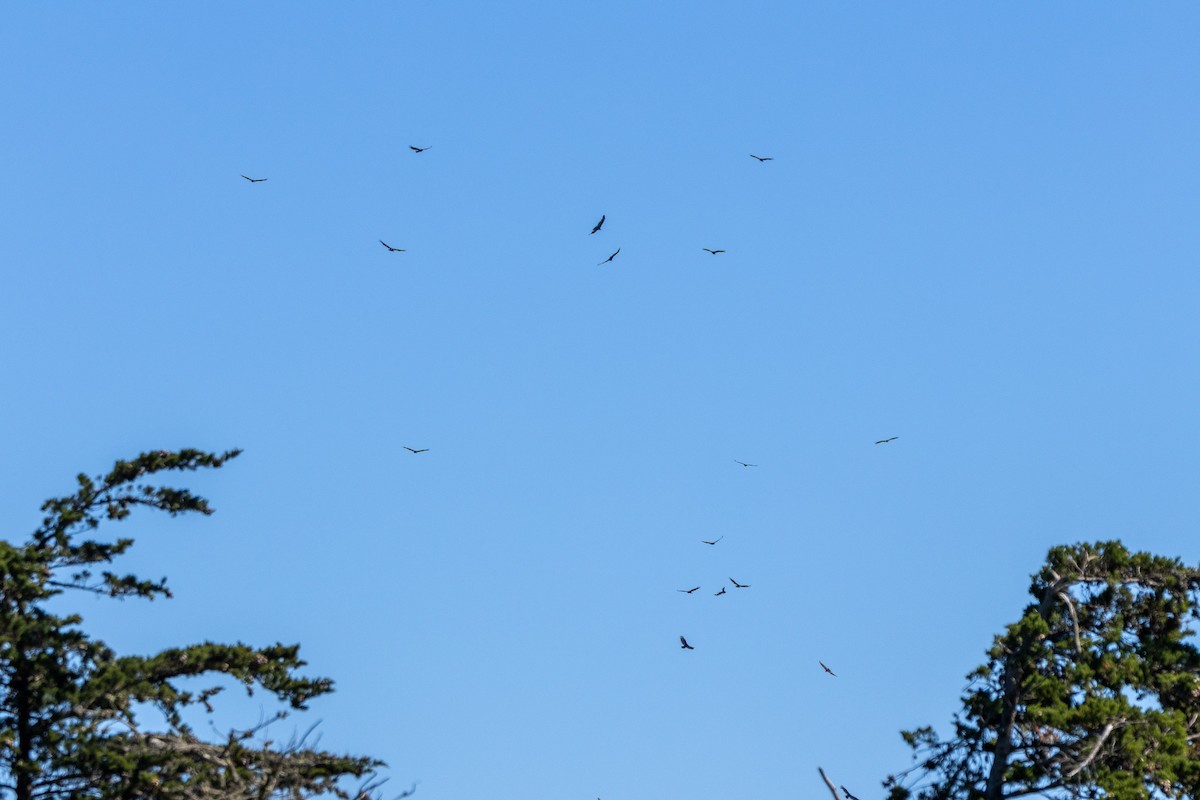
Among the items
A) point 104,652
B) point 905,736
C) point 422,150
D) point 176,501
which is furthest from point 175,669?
point 905,736

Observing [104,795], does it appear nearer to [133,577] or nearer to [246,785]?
[246,785]

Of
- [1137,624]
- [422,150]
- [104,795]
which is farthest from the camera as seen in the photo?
[1137,624]

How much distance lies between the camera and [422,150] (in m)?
28.7

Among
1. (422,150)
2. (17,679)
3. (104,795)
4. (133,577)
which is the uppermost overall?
(422,150)

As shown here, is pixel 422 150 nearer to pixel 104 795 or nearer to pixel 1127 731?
pixel 104 795

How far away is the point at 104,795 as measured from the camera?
26.3 meters

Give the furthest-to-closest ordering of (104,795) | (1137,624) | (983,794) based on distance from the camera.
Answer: (1137,624)
(983,794)
(104,795)

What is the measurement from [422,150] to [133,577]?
9.07m

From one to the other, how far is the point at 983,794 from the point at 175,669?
49.0 ft

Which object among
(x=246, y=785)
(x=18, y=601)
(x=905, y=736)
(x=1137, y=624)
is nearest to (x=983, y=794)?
(x=905, y=736)

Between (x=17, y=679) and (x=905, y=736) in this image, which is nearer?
(x=17, y=679)

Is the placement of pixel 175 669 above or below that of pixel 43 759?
above

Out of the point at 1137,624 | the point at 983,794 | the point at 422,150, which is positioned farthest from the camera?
the point at 1137,624

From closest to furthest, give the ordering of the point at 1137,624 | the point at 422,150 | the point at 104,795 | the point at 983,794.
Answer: the point at 104,795, the point at 422,150, the point at 983,794, the point at 1137,624
